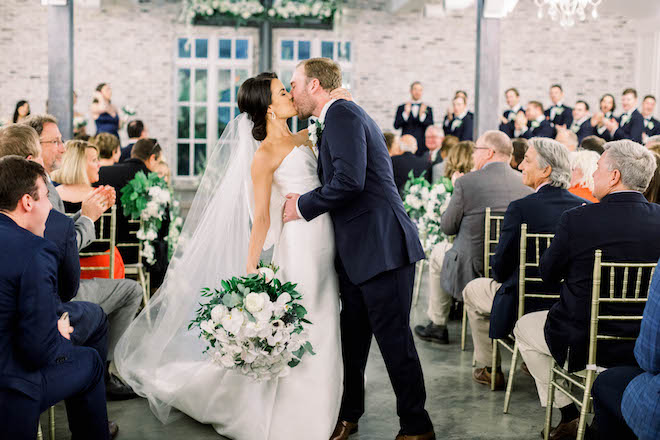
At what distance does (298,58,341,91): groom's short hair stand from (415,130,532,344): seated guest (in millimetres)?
1674

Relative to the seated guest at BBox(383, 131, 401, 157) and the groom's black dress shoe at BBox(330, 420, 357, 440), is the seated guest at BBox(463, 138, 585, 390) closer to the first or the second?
the groom's black dress shoe at BBox(330, 420, 357, 440)

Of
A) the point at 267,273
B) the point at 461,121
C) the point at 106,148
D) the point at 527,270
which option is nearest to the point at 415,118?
the point at 461,121

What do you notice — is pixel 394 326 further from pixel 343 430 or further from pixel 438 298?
pixel 438 298

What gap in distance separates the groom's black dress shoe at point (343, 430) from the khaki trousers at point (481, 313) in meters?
1.11

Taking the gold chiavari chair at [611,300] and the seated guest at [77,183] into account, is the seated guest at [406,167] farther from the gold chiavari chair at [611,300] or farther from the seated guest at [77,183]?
the gold chiavari chair at [611,300]

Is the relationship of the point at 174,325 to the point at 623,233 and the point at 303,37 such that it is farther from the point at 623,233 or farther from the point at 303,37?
the point at 303,37

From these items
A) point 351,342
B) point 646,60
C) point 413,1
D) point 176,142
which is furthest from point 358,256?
point 646,60

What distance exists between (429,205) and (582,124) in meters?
6.34

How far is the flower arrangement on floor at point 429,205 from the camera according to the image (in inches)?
218

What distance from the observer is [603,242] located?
289 centimetres

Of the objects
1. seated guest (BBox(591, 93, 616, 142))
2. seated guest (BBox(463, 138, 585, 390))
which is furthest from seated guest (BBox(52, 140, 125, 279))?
seated guest (BBox(591, 93, 616, 142))

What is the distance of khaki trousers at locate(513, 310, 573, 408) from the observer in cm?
331

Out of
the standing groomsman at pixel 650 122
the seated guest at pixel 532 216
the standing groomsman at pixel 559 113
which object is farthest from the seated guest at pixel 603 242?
the standing groomsman at pixel 559 113

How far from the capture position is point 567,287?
3021mm
